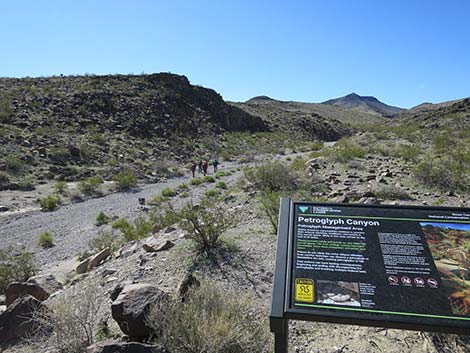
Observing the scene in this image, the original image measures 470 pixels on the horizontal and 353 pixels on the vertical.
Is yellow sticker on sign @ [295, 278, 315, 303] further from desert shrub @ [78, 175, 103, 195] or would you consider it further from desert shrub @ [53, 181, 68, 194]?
desert shrub @ [78, 175, 103, 195]

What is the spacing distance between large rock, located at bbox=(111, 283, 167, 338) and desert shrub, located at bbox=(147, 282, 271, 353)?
0.33ft

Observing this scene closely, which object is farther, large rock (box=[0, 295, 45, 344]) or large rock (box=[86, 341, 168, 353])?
large rock (box=[0, 295, 45, 344])

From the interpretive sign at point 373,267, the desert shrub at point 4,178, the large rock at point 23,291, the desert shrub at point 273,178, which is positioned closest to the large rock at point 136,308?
the interpretive sign at point 373,267

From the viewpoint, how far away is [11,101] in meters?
25.5

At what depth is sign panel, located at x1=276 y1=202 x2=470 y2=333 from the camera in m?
2.26

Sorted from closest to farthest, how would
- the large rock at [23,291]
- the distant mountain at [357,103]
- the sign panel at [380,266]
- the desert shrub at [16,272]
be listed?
the sign panel at [380,266] < the large rock at [23,291] < the desert shrub at [16,272] < the distant mountain at [357,103]

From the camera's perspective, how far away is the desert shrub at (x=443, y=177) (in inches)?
330

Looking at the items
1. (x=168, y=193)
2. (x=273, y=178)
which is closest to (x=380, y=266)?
(x=273, y=178)

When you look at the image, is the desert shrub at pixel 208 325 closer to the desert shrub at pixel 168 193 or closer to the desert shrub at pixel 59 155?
the desert shrub at pixel 168 193

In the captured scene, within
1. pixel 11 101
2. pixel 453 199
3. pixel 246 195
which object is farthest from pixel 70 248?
pixel 11 101

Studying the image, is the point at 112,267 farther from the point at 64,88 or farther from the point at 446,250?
the point at 64,88

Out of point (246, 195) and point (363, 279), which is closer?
point (363, 279)

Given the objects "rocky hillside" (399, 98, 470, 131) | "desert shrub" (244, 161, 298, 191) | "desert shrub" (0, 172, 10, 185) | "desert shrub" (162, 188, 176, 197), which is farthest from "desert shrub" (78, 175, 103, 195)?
"rocky hillside" (399, 98, 470, 131)

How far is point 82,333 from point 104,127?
2641 centimetres
